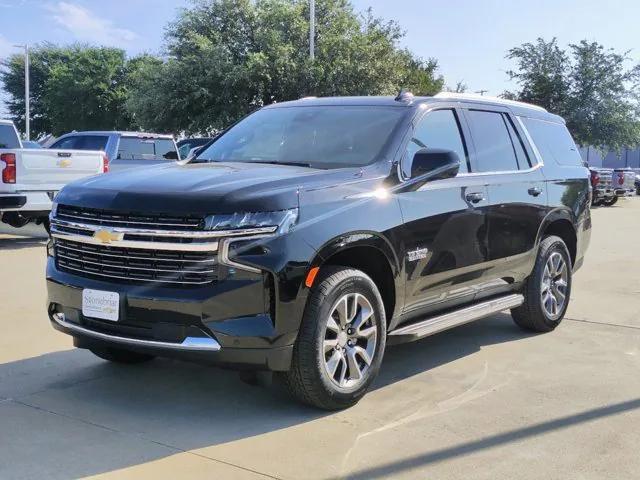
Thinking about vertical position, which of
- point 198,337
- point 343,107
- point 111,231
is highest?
point 343,107

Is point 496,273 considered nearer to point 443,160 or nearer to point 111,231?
point 443,160

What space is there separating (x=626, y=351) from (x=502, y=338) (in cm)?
100

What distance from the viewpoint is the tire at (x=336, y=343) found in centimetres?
427

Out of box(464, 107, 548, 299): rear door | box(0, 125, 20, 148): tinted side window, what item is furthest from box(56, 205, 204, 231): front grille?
box(0, 125, 20, 148): tinted side window

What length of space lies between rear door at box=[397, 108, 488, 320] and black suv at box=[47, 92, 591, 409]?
0.05 ft

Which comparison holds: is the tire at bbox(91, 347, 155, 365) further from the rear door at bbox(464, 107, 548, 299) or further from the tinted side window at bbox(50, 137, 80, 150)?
the tinted side window at bbox(50, 137, 80, 150)

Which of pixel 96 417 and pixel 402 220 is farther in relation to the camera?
pixel 402 220

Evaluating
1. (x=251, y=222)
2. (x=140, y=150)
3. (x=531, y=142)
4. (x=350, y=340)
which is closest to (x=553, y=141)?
(x=531, y=142)

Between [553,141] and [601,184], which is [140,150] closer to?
[553,141]

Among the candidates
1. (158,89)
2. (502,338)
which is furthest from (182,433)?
(158,89)

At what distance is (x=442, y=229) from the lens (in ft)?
17.1

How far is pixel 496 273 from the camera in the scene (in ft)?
19.5

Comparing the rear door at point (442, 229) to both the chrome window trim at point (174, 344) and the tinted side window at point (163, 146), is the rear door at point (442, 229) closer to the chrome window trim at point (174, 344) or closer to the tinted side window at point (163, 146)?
the chrome window trim at point (174, 344)

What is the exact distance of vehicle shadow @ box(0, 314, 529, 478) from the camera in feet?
12.7
